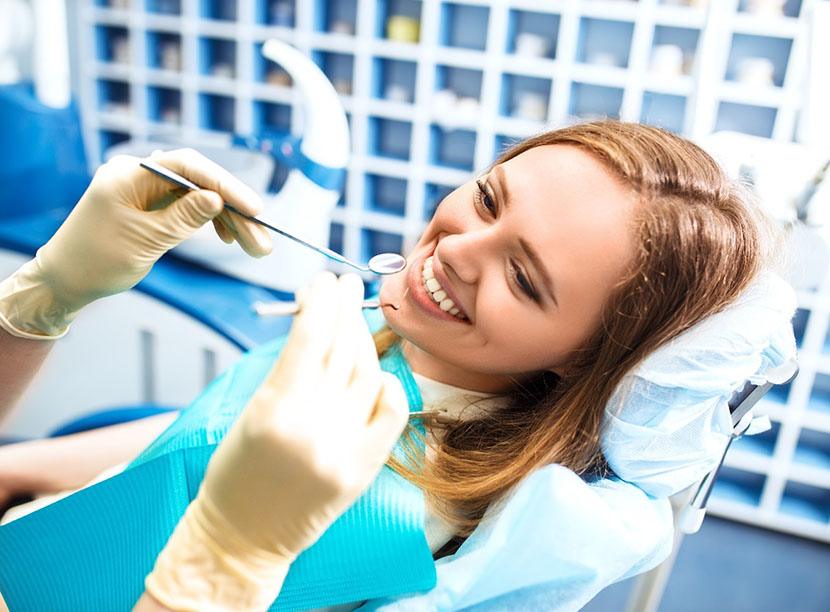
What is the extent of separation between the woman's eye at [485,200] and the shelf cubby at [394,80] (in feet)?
4.57

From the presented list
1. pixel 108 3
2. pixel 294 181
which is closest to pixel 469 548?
pixel 294 181

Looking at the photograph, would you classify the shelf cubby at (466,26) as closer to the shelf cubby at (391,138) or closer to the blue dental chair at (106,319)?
the shelf cubby at (391,138)

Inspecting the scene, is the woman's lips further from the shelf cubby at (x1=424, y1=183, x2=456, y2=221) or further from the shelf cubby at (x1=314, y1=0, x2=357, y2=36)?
the shelf cubby at (x1=314, y1=0, x2=357, y2=36)

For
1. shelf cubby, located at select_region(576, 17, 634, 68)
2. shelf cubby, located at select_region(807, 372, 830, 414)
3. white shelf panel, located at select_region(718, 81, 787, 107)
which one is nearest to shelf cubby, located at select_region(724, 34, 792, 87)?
white shelf panel, located at select_region(718, 81, 787, 107)

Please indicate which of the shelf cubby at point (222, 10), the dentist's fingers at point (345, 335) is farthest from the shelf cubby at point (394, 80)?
the dentist's fingers at point (345, 335)

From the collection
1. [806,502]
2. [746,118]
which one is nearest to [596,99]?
[746,118]

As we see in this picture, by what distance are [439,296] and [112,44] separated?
205cm

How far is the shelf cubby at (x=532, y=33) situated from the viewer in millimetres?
2092

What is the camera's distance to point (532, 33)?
2.16 m

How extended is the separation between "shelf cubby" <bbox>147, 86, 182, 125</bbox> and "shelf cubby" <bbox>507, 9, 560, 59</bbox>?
1116 millimetres

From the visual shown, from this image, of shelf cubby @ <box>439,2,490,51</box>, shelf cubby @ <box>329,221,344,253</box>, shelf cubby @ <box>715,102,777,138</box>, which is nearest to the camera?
shelf cubby @ <box>715,102,777,138</box>

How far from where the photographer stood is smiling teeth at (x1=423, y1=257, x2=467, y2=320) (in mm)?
919

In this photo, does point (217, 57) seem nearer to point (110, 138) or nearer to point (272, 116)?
point (272, 116)

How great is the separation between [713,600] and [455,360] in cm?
137
